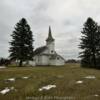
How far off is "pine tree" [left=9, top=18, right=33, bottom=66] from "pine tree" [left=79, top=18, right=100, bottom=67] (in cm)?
1320

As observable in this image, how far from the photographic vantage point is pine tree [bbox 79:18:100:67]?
37844mm

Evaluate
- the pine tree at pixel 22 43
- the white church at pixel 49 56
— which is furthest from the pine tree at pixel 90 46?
the white church at pixel 49 56

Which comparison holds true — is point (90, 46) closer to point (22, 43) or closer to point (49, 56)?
point (22, 43)

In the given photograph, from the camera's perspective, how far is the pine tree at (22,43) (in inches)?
1657

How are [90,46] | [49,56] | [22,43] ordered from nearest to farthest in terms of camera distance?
Answer: 1. [90,46]
2. [22,43]
3. [49,56]

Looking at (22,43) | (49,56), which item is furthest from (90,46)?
(49,56)

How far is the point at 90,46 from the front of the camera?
37.8 meters

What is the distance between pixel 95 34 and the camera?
38.3 meters

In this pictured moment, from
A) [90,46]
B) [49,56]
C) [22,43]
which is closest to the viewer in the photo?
[90,46]

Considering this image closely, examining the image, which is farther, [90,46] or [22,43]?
[22,43]

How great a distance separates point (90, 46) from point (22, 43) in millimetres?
16616

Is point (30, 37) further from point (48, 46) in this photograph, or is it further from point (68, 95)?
point (68, 95)

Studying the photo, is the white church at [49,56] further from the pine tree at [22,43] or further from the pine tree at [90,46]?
the pine tree at [90,46]

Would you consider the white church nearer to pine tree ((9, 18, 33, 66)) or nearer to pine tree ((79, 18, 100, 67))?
pine tree ((9, 18, 33, 66))
